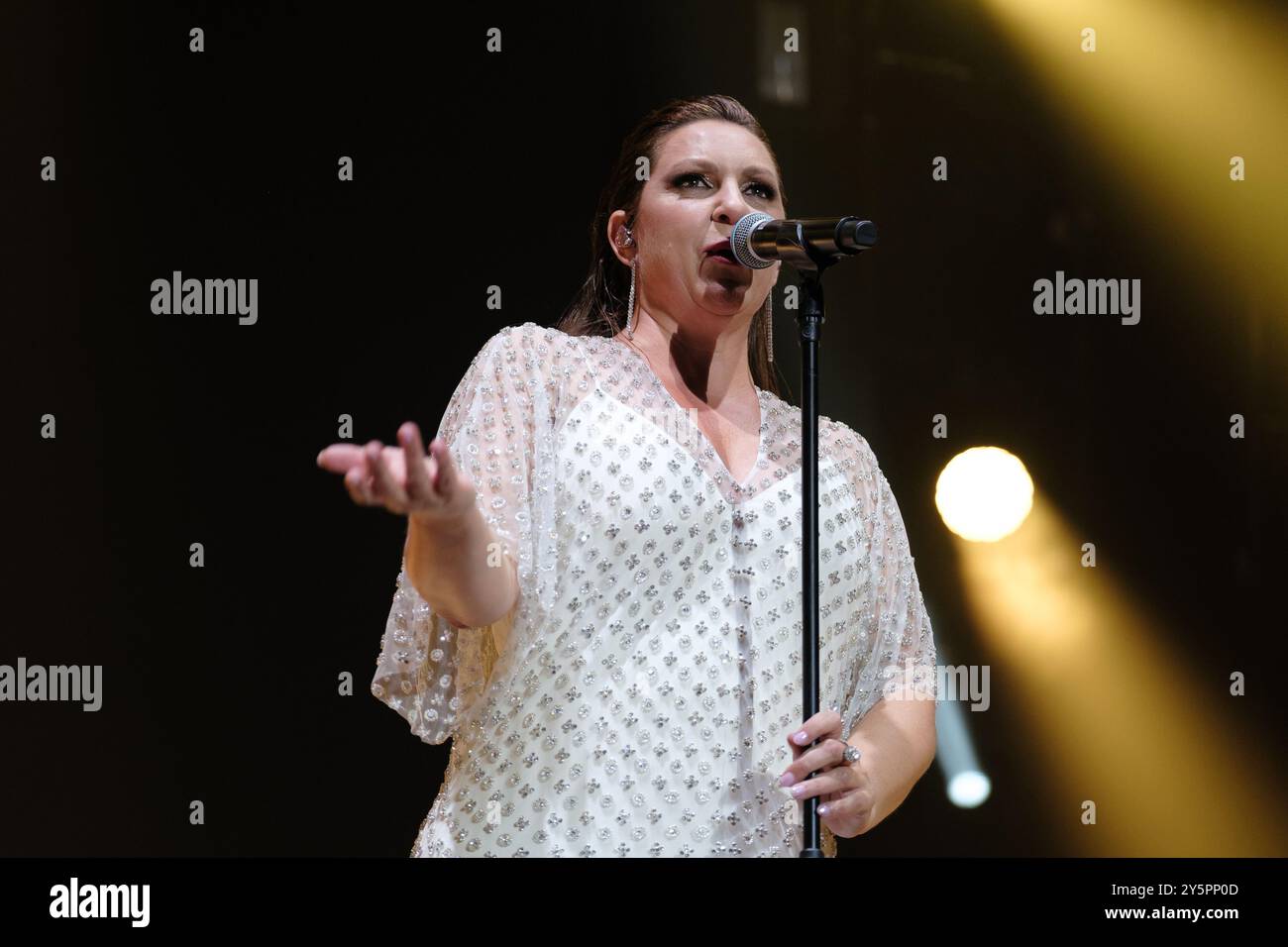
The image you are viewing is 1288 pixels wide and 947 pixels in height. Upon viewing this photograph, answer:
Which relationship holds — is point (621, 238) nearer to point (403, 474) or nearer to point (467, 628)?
point (467, 628)

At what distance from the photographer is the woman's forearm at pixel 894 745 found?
185cm

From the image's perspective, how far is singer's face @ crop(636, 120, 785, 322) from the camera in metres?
1.97

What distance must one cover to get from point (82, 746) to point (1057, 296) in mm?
2009

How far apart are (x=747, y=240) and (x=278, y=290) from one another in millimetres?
1064

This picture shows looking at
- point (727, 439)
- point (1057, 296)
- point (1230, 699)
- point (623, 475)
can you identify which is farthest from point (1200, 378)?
point (623, 475)

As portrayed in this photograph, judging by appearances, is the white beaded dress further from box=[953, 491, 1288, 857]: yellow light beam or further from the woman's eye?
box=[953, 491, 1288, 857]: yellow light beam

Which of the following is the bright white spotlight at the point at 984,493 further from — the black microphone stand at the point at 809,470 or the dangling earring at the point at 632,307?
the black microphone stand at the point at 809,470

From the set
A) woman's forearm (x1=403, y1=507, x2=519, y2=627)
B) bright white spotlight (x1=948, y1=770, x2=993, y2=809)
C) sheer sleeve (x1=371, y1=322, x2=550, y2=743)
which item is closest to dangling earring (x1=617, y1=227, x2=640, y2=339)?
sheer sleeve (x1=371, y1=322, x2=550, y2=743)

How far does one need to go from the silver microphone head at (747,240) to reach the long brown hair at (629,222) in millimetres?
306

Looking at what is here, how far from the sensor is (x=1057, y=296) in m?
2.92

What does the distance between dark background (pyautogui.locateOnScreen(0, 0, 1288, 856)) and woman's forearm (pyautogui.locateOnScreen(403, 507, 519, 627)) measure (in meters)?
0.96

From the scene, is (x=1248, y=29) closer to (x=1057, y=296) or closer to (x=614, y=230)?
(x=1057, y=296)

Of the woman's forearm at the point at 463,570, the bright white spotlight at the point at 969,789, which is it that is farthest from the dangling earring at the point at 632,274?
the bright white spotlight at the point at 969,789

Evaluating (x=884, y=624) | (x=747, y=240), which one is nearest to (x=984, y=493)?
(x=884, y=624)
